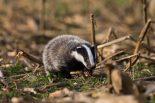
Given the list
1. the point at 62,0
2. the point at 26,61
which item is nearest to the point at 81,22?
the point at 62,0

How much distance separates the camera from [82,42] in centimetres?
966

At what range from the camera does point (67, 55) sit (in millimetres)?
9602

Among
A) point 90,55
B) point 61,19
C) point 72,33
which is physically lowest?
point 90,55

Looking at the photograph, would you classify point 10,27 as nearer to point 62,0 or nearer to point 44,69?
point 62,0

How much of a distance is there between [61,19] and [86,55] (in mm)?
8867

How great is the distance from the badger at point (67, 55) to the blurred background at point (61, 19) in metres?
4.32

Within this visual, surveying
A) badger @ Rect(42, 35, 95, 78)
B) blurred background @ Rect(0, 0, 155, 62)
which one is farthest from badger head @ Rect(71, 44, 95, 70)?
blurred background @ Rect(0, 0, 155, 62)

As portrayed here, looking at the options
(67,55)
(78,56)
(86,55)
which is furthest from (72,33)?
(86,55)

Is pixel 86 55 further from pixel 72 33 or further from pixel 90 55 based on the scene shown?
pixel 72 33

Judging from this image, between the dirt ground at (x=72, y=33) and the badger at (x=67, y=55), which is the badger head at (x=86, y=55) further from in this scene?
the dirt ground at (x=72, y=33)

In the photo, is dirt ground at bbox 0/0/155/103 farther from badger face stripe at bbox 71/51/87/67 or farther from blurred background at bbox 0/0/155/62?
badger face stripe at bbox 71/51/87/67

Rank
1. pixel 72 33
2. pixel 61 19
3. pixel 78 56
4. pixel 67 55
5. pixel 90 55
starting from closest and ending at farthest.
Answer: pixel 90 55 < pixel 78 56 < pixel 67 55 < pixel 72 33 < pixel 61 19

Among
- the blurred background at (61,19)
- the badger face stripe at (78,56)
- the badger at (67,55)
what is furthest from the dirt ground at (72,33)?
the badger face stripe at (78,56)

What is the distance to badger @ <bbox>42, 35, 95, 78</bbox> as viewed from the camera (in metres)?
9.17
